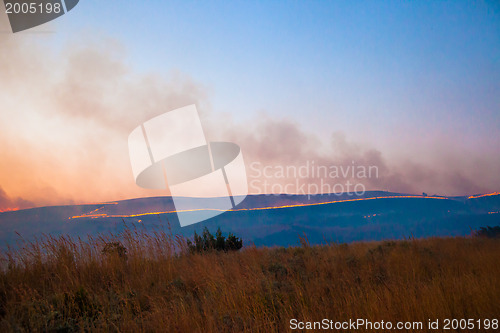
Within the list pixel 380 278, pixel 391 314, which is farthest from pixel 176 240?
pixel 391 314

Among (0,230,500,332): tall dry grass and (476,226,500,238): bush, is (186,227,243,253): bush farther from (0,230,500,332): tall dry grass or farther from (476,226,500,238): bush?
(476,226,500,238): bush

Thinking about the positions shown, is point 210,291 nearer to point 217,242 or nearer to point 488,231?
point 217,242

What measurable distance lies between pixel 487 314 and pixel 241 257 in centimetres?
576

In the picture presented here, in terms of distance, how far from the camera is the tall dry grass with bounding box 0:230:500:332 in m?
3.59

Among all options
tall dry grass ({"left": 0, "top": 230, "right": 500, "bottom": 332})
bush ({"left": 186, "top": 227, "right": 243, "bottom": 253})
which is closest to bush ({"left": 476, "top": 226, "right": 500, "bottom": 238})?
tall dry grass ({"left": 0, "top": 230, "right": 500, "bottom": 332})

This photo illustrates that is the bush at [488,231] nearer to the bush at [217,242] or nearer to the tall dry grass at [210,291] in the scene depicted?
the tall dry grass at [210,291]

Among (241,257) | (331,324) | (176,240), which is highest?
(176,240)

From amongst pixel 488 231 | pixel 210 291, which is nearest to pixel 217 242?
pixel 210 291

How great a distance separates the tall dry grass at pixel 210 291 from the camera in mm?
3592

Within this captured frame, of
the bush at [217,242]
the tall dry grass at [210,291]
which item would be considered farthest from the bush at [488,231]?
the bush at [217,242]

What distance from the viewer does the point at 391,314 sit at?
343cm

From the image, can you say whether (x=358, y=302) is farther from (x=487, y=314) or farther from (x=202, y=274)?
(x=202, y=274)

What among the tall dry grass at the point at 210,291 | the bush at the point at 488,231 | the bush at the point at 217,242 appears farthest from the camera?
the bush at the point at 488,231

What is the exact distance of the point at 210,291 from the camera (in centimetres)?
→ 470
